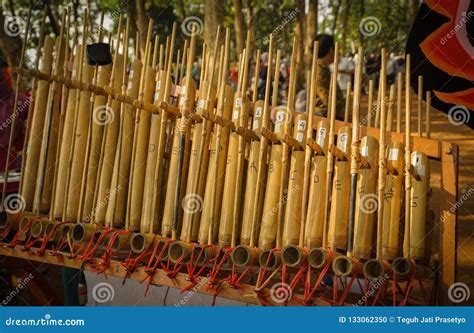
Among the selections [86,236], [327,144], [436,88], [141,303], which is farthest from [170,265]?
[436,88]

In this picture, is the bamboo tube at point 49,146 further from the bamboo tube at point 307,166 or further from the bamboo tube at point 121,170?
the bamboo tube at point 307,166

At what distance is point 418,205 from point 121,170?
1.95 metres

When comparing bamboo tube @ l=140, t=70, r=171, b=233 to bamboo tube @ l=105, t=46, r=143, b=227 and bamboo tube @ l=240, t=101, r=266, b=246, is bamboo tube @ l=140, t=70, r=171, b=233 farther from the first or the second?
bamboo tube @ l=240, t=101, r=266, b=246

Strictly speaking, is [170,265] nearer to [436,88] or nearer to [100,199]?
[100,199]

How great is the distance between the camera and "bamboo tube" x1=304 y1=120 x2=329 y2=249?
12.9 ft

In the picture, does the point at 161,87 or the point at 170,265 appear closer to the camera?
the point at 170,265

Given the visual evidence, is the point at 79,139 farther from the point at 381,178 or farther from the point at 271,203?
the point at 381,178

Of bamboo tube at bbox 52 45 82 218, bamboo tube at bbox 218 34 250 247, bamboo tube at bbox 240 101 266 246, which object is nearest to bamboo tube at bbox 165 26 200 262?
bamboo tube at bbox 218 34 250 247

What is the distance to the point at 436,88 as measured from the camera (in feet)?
16.3

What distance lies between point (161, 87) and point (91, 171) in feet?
2.48

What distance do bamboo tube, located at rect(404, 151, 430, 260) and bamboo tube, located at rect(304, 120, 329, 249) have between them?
50cm

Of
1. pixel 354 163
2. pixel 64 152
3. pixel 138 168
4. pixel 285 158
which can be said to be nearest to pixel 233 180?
pixel 285 158

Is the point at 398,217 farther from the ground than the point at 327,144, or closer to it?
closer to it

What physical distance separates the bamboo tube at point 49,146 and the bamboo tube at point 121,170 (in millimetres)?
534
